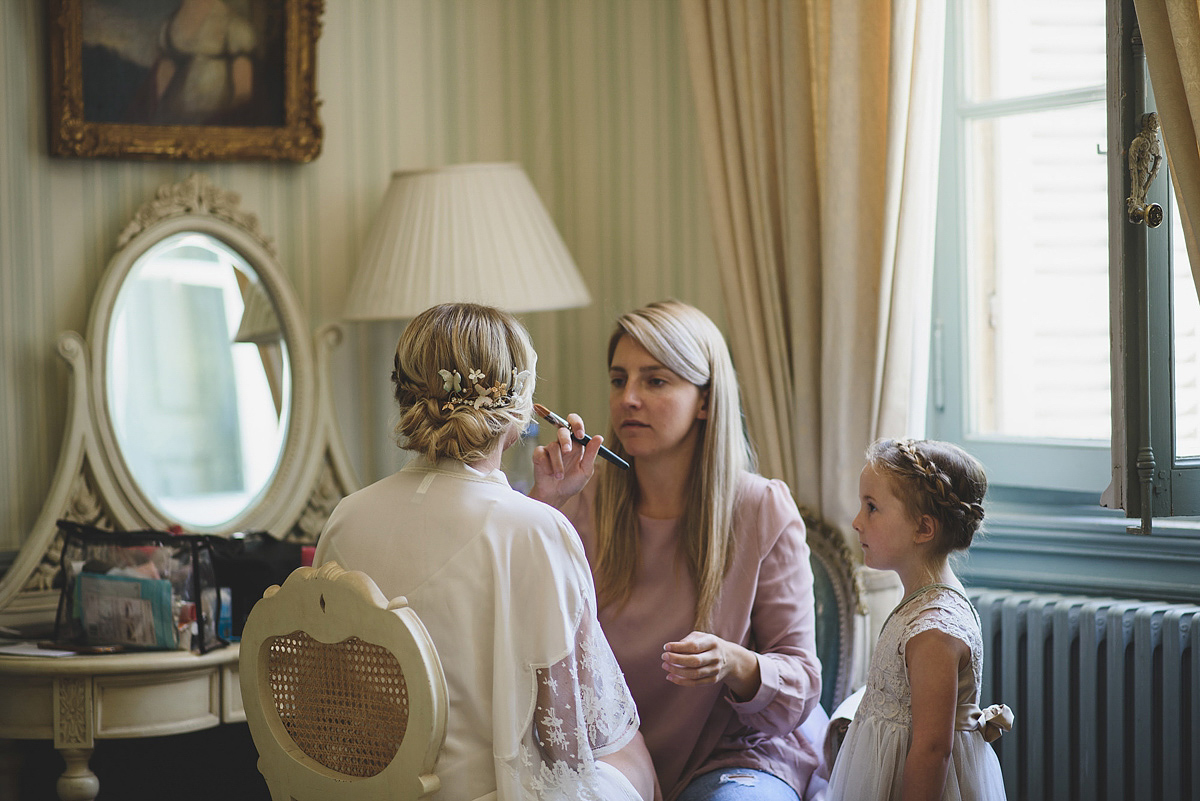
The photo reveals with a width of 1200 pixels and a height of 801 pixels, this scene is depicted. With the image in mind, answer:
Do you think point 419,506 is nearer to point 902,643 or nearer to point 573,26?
point 902,643

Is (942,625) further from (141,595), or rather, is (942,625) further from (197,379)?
(197,379)

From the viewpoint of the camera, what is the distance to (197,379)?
2486mm

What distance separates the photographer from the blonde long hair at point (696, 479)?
190 centimetres

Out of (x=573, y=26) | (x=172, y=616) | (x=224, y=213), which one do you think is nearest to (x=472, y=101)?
(x=573, y=26)

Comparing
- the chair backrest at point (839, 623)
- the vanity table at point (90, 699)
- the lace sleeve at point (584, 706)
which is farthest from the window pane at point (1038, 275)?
the vanity table at point (90, 699)

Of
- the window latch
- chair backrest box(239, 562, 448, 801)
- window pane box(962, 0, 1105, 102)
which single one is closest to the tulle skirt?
chair backrest box(239, 562, 448, 801)

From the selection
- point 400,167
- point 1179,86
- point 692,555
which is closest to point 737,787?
point 692,555

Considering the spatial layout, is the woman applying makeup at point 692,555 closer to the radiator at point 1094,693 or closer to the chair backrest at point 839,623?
the chair backrest at point 839,623

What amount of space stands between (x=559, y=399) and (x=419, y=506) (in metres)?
1.65

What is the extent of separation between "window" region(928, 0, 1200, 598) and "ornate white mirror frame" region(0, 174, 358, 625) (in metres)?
1.44

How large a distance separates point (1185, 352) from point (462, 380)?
4.34ft

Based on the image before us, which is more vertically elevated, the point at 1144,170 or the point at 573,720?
the point at 1144,170

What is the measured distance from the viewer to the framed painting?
2.38m

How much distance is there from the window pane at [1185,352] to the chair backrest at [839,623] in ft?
2.05
